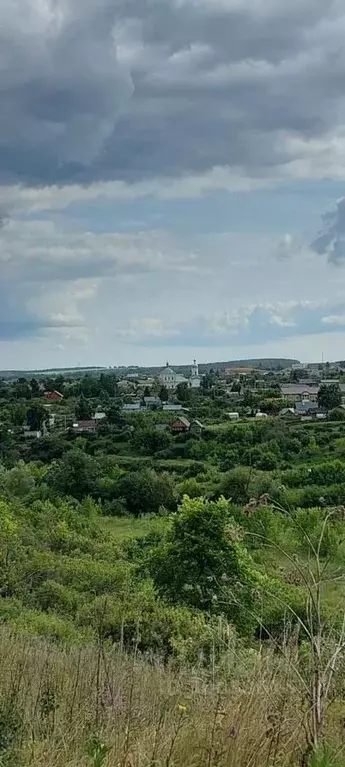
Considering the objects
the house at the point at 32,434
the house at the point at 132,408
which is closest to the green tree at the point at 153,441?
the house at the point at 32,434

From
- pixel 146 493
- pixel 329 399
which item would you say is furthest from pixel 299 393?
pixel 146 493

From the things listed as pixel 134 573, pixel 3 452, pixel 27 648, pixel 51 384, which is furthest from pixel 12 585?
pixel 51 384

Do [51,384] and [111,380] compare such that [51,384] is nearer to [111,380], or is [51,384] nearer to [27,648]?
[111,380]

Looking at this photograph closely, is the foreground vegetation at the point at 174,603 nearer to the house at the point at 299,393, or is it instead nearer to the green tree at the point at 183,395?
the house at the point at 299,393

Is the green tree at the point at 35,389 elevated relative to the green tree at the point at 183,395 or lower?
elevated

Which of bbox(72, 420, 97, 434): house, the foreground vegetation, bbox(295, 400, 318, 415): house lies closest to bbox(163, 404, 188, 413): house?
bbox(72, 420, 97, 434): house

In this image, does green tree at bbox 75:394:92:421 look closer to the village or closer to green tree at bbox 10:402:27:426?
the village
